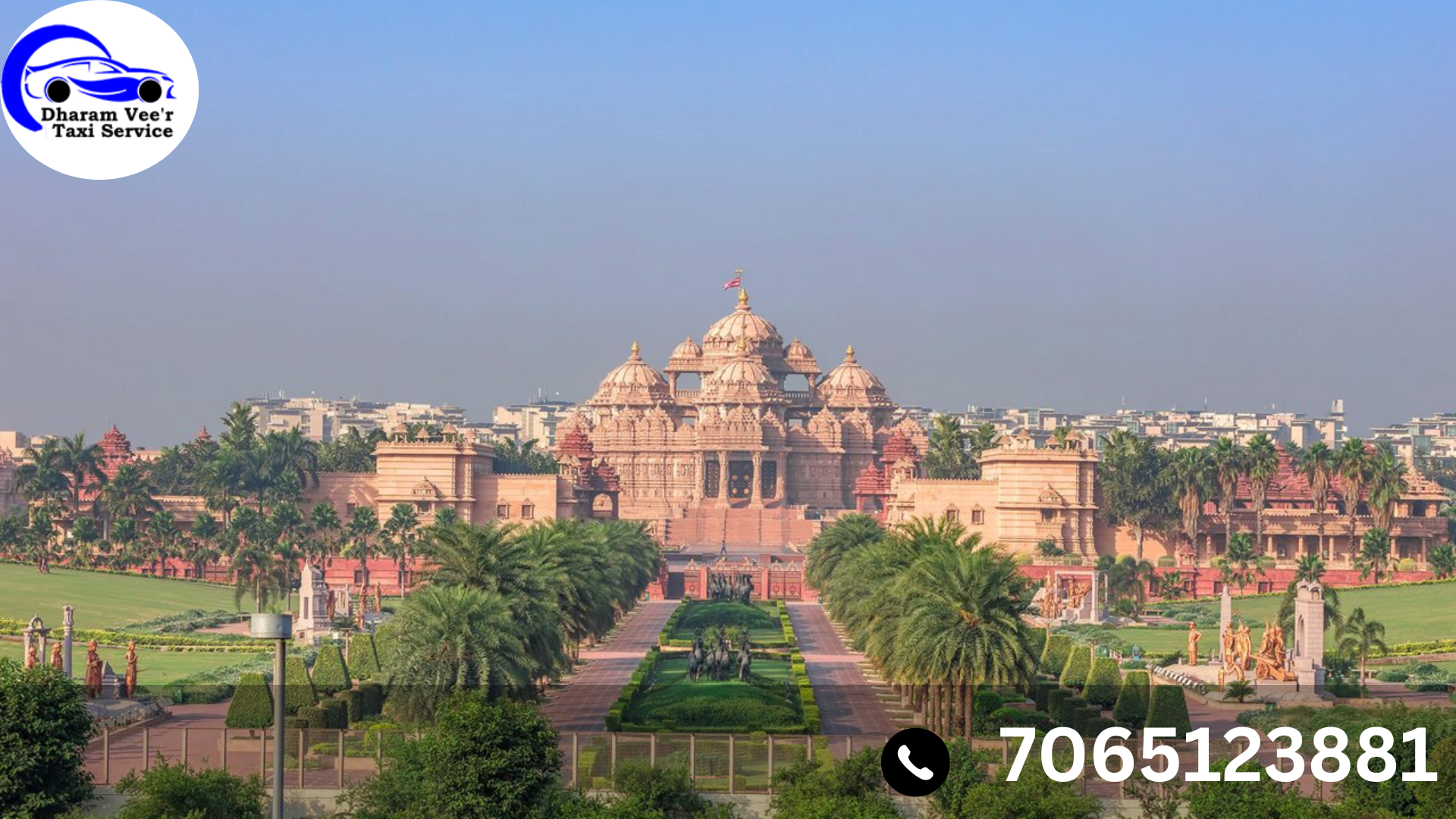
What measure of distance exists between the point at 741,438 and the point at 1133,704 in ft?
345

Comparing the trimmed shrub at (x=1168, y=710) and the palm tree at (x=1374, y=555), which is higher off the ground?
the palm tree at (x=1374, y=555)

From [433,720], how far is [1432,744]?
20.5 m

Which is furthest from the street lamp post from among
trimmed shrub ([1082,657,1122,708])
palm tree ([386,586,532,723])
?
trimmed shrub ([1082,657,1122,708])

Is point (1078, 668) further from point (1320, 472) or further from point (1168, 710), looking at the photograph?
point (1320, 472)

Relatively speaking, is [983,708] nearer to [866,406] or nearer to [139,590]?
[139,590]

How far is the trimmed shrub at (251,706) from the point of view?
5244cm

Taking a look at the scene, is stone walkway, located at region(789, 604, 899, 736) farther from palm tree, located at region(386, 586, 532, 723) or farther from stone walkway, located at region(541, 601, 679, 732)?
palm tree, located at region(386, 586, 532, 723)

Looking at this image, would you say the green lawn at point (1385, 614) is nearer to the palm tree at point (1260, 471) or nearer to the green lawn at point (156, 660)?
the palm tree at point (1260, 471)

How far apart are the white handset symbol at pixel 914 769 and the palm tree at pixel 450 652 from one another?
33.5ft

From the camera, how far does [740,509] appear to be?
15262 cm

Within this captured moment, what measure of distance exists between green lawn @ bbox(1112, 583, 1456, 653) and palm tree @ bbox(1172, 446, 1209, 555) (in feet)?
53.6

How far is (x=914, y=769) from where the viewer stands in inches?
1672

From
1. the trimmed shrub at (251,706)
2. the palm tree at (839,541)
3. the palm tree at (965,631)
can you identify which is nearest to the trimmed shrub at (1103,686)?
the palm tree at (965,631)

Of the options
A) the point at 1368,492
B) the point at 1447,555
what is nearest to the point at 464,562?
the point at 1447,555
